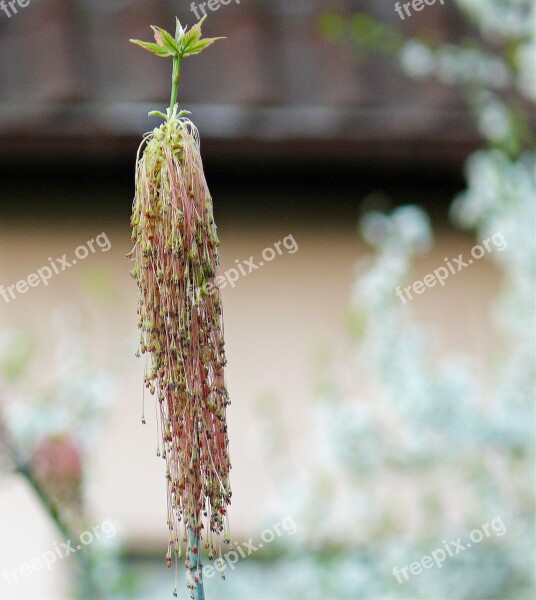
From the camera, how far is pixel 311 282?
516 centimetres

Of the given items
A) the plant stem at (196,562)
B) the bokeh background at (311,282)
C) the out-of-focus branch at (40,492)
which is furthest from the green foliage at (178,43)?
the bokeh background at (311,282)

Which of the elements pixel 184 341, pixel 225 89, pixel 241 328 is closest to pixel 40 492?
pixel 184 341

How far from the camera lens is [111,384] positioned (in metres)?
3.92

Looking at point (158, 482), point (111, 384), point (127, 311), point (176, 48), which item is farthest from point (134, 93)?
point (176, 48)

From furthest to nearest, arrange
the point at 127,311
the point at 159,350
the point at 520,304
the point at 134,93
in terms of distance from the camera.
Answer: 1. the point at 127,311
2. the point at 134,93
3. the point at 520,304
4. the point at 159,350

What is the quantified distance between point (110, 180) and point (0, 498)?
1.57 metres

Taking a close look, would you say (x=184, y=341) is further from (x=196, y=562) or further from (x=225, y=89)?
(x=225, y=89)

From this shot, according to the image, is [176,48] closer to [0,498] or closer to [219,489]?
[219,489]

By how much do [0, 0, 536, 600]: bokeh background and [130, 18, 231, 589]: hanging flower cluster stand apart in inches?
82.5

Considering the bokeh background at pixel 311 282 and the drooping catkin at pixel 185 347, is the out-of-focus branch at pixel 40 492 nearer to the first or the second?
the bokeh background at pixel 311 282

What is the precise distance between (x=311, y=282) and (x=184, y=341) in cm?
403

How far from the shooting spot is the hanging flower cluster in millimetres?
1140

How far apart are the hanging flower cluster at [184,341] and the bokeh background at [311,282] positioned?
2.10 m

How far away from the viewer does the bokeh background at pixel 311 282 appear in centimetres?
403
